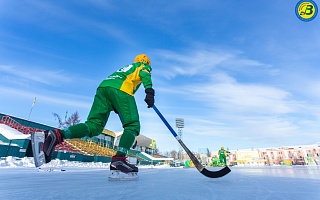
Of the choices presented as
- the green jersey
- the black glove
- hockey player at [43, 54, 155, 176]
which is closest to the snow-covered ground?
hockey player at [43, 54, 155, 176]

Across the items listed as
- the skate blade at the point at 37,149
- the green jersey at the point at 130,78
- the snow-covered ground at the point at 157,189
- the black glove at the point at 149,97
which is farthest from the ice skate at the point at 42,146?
the black glove at the point at 149,97

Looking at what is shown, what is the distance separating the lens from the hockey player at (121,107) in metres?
2.08

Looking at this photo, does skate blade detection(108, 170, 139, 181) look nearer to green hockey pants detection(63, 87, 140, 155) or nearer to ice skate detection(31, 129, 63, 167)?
green hockey pants detection(63, 87, 140, 155)

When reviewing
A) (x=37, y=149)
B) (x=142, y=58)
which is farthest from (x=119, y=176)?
(x=142, y=58)

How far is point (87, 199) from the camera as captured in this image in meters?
0.91

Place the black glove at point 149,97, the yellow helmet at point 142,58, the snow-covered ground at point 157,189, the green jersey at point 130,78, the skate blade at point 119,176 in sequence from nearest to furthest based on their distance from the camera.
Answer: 1. the snow-covered ground at point 157,189
2. the skate blade at point 119,176
3. the black glove at point 149,97
4. the green jersey at point 130,78
5. the yellow helmet at point 142,58

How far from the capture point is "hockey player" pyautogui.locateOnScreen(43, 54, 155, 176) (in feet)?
6.82

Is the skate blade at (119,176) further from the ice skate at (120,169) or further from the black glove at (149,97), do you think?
the black glove at (149,97)

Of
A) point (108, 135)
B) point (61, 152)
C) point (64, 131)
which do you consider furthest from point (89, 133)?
point (108, 135)

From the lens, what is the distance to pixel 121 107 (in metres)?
2.18

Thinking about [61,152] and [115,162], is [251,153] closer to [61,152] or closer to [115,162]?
[61,152]

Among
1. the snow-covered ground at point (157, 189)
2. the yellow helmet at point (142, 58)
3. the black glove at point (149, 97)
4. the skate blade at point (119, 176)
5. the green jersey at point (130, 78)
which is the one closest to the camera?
the snow-covered ground at point (157, 189)

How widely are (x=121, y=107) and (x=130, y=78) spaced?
42cm

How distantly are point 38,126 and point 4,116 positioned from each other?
298cm
